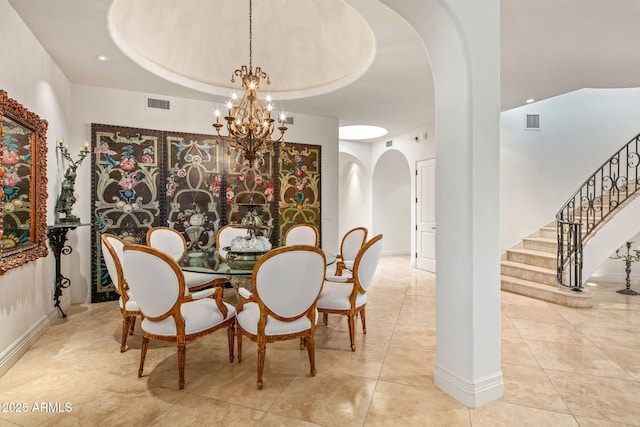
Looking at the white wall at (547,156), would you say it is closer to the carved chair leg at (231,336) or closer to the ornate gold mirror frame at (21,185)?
the carved chair leg at (231,336)

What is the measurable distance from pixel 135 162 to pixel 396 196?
20.6 feet

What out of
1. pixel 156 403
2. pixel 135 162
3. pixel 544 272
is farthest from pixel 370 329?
pixel 135 162

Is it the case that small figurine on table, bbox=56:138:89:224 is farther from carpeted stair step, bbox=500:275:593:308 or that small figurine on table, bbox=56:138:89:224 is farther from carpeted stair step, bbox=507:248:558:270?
carpeted stair step, bbox=507:248:558:270

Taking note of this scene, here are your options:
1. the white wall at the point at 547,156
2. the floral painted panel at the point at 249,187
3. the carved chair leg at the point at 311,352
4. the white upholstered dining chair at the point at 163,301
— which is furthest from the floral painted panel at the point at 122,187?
the white wall at the point at 547,156

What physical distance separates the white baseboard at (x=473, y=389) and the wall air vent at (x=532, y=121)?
18.0 feet

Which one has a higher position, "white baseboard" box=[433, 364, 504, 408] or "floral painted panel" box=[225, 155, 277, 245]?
"floral painted panel" box=[225, 155, 277, 245]

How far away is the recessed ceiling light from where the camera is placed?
7.18 meters

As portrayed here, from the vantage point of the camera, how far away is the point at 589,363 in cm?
262

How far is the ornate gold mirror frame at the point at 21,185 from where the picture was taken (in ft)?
8.38

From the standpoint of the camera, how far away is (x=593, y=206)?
17.7ft

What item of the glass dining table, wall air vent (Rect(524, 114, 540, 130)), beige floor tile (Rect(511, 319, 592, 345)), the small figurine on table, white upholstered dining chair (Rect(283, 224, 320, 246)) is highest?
wall air vent (Rect(524, 114, 540, 130))

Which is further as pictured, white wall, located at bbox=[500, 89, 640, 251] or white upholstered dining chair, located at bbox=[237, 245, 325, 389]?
white wall, located at bbox=[500, 89, 640, 251]

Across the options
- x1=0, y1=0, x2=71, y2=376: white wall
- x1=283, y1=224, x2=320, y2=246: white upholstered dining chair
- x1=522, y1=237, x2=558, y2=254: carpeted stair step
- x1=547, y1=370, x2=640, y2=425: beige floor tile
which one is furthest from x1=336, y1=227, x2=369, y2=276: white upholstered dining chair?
x1=522, y1=237, x2=558, y2=254: carpeted stair step

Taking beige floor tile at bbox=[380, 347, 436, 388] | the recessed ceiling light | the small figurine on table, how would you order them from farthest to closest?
the recessed ceiling light < the small figurine on table < beige floor tile at bbox=[380, 347, 436, 388]
